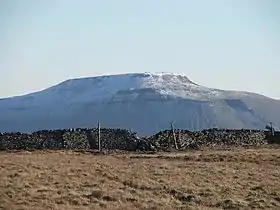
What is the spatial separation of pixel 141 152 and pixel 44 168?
12725mm

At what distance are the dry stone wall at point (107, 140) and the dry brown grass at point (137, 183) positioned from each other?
8.82 meters

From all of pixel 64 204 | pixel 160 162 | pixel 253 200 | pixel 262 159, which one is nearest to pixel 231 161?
pixel 262 159

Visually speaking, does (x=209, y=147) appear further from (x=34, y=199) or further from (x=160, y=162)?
(x=34, y=199)

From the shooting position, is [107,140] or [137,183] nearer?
[137,183]

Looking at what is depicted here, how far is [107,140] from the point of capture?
42656mm

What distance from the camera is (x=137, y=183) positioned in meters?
24.2

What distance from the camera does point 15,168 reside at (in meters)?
26.7

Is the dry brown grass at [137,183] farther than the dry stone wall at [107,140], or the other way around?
the dry stone wall at [107,140]

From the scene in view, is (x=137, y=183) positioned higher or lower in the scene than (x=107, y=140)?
lower

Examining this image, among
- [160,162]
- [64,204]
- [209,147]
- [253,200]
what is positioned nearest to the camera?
[64,204]

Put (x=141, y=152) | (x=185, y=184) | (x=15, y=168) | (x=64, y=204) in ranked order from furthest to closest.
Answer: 1. (x=141, y=152)
2. (x=15, y=168)
3. (x=185, y=184)
4. (x=64, y=204)

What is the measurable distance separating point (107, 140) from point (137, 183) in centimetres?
1854

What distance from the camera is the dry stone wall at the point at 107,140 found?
136 ft

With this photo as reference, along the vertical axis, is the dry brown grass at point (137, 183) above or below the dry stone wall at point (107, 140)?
below
